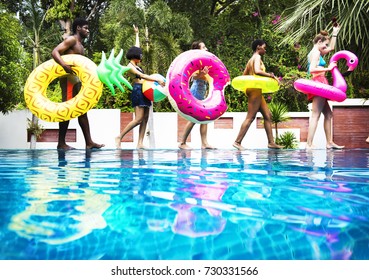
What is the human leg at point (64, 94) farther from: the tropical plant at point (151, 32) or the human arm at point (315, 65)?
the tropical plant at point (151, 32)

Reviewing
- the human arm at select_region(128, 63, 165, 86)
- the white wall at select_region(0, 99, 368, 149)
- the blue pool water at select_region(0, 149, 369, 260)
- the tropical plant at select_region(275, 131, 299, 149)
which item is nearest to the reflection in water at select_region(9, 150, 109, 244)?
the blue pool water at select_region(0, 149, 369, 260)

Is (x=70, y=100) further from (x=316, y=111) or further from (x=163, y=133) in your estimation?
(x=163, y=133)

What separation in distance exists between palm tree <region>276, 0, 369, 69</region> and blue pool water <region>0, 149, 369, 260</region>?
8.36 metres

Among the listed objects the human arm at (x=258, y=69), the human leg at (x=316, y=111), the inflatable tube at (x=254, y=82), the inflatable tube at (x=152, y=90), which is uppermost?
the human arm at (x=258, y=69)

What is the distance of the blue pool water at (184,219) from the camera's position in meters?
1.85

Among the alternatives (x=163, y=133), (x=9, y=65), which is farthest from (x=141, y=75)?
(x=163, y=133)

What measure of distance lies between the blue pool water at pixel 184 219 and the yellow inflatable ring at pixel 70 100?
4.27m

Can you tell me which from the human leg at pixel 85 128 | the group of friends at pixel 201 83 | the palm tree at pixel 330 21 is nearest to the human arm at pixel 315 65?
the group of friends at pixel 201 83

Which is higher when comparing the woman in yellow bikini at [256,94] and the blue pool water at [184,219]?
the woman in yellow bikini at [256,94]

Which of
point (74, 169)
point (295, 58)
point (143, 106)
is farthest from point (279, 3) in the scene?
point (74, 169)

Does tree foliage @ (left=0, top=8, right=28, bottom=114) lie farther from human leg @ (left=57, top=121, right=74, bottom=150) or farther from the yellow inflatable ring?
human leg @ (left=57, top=121, right=74, bottom=150)

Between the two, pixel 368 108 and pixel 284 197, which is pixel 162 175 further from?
pixel 368 108
